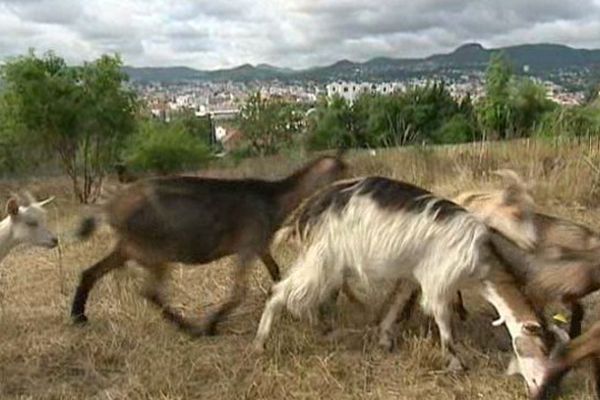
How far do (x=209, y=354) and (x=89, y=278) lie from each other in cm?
126

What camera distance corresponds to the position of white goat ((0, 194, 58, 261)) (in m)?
5.64

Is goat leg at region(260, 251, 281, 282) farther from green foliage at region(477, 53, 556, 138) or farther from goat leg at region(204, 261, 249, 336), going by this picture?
green foliage at region(477, 53, 556, 138)

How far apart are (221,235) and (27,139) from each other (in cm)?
→ 1805

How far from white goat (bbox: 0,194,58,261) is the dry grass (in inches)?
16.6

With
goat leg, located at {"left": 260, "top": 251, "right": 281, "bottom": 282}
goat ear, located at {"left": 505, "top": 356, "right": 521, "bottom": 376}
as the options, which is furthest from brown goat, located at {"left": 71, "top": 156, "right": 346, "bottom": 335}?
goat ear, located at {"left": 505, "top": 356, "right": 521, "bottom": 376}

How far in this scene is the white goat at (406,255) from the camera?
3904mm

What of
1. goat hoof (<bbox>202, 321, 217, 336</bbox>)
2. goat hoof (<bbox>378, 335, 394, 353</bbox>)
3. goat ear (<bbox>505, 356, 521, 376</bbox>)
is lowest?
goat hoof (<bbox>202, 321, 217, 336</bbox>)

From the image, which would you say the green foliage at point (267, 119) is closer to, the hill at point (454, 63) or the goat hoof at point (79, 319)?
the hill at point (454, 63)

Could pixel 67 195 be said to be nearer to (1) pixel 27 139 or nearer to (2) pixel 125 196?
(1) pixel 27 139

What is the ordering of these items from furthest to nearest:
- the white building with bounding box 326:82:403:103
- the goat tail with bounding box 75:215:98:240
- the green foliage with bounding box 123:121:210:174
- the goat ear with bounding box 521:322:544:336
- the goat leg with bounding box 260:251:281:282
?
the green foliage with bounding box 123:121:210:174 → the white building with bounding box 326:82:403:103 → the goat leg with bounding box 260:251:281:282 → the goat tail with bounding box 75:215:98:240 → the goat ear with bounding box 521:322:544:336

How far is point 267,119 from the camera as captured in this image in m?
48.4

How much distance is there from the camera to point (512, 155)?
419 inches

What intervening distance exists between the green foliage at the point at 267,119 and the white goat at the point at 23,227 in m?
35.7

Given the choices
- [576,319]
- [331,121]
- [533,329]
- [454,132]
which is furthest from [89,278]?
[454,132]
